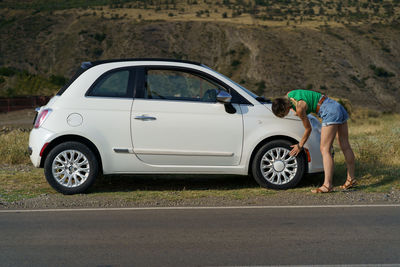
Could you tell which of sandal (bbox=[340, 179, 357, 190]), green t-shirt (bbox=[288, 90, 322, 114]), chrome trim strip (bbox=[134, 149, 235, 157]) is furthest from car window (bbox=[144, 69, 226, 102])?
sandal (bbox=[340, 179, 357, 190])

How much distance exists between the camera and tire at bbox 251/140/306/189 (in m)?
8.83

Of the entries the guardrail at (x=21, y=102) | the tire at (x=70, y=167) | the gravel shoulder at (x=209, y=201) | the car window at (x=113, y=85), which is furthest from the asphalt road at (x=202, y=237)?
the guardrail at (x=21, y=102)

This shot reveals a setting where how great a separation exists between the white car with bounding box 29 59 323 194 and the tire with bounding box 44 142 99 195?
1 cm

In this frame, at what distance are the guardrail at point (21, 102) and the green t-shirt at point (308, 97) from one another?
3210 cm

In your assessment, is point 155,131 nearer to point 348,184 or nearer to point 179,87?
point 179,87

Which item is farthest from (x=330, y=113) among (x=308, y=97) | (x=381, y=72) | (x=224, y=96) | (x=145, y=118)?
(x=381, y=72)

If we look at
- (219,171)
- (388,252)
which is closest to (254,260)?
(388,252)

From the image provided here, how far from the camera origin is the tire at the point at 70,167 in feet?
28.2

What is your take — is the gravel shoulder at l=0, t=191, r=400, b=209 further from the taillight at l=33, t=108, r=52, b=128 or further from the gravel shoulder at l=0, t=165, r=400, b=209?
the taillight at l=33, t=108, r=52, b=128

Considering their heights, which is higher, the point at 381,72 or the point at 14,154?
the point at 14,154

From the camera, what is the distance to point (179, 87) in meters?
9.09

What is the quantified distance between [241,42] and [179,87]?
5792 centimetres

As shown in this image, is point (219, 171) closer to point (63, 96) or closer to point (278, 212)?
point (278, 212)

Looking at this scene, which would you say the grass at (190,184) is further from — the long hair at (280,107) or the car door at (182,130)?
the long hair at (280,107)
